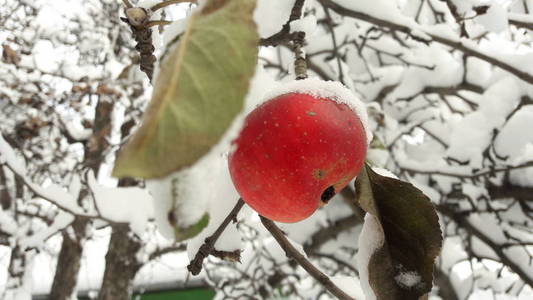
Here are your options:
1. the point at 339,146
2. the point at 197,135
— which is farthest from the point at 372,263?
the point at 197,135

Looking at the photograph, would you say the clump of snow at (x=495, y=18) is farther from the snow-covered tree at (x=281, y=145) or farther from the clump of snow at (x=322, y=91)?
the clump of snow at (x=322, y=91)

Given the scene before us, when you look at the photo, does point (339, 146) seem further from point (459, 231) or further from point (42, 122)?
point (42, 122)

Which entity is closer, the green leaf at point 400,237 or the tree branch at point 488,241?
the green leaf at point 400,237

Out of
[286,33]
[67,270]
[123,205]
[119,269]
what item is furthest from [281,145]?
[67,270]

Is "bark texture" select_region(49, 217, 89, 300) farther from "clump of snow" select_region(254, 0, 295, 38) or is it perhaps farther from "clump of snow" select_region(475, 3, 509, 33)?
"clump of snow" select_region(254, 0, 295, 38)

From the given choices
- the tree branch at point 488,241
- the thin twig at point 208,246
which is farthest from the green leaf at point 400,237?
the tree branch at point 488,241

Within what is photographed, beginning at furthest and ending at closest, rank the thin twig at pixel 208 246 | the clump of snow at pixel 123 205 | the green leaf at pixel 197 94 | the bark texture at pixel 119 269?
the bark texture at pixel 119 269 → the clump of snow at pixel 123 205 → the thin twig at pixel 208 246 → the green leaf at pixel 197 94

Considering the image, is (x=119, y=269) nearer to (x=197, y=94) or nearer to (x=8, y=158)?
(x=8, y=158)

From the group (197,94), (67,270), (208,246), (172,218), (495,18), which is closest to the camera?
(197,94)
